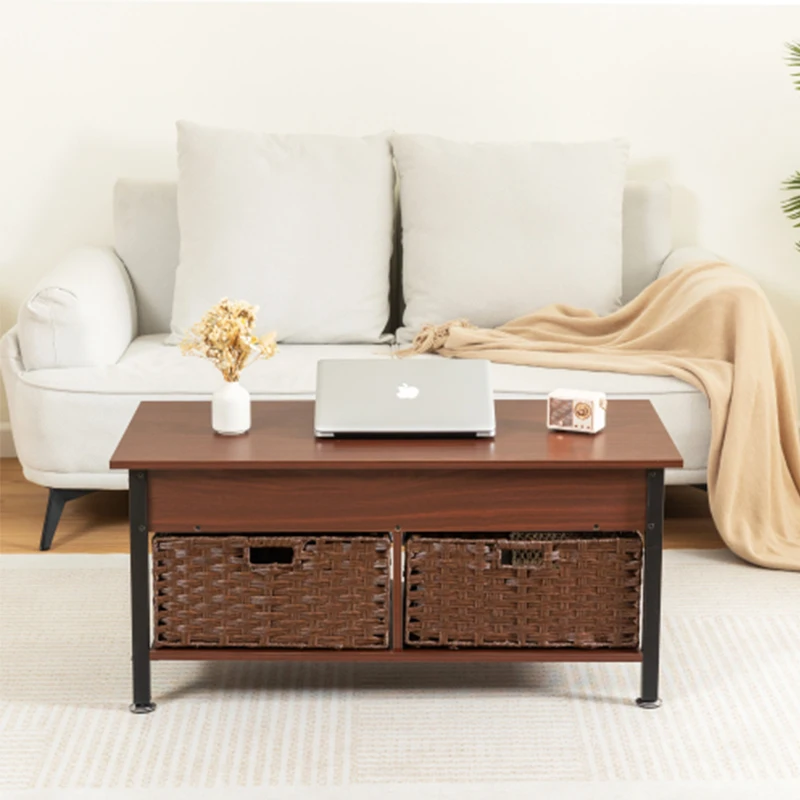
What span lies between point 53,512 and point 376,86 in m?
1.65

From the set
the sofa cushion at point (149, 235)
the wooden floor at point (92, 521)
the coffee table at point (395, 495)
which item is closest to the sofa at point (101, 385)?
the wooden floor at point (92, 521)

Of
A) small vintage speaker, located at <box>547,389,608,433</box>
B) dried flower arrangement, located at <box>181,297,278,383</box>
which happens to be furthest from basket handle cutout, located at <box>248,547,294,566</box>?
small vintage speaker, located at <box>547,389,608,433</box>

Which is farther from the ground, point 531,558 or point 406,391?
point 406,391

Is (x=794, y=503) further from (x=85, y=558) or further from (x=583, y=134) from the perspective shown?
(x=85, y=558)

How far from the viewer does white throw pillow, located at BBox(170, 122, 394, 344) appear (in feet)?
11.7

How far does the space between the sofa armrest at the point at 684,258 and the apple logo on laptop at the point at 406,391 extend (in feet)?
4.63

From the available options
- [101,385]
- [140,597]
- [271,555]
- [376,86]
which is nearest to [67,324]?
[101,385]

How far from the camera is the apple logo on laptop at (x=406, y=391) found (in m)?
2.38

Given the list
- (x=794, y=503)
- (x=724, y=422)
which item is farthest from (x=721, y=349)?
(x=794, y=503)

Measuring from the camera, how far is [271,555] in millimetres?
2529

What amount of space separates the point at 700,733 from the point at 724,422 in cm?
106

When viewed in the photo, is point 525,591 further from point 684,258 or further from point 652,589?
point 684,258

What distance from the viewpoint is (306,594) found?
7.59 feet

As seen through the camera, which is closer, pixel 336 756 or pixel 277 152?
pixel 336 756
